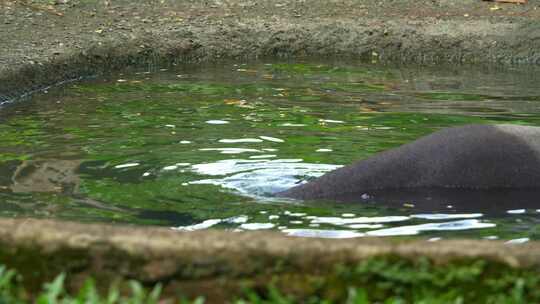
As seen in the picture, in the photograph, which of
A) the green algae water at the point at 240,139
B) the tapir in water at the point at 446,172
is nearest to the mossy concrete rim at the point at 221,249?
the green algae water at the point at 240,139

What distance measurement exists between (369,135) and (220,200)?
200cm

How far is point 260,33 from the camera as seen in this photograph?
12.1 meters

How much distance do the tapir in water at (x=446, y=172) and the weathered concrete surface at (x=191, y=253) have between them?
9.10ft

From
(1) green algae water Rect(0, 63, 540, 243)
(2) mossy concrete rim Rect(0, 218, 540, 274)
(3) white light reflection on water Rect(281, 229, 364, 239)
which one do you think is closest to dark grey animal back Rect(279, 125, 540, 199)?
(1) green algae water Rect(0, 63, 540, 243)

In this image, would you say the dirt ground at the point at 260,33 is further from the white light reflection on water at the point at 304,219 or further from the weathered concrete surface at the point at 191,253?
the weathered concrete surface at the point at 191,253

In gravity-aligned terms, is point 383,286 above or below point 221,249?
below

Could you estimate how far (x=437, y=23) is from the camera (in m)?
12.1

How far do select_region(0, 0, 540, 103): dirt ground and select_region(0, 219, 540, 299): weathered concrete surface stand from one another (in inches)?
279

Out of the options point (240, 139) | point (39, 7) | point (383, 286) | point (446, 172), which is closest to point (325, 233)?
point (446, 172)

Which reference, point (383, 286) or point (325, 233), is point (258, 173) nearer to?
point (325, 233)

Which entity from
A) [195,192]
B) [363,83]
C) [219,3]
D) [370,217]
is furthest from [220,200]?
[219,3]

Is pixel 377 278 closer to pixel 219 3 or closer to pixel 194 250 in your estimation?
pixel 194 250

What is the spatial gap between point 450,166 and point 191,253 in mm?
3211

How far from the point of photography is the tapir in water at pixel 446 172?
638cm
